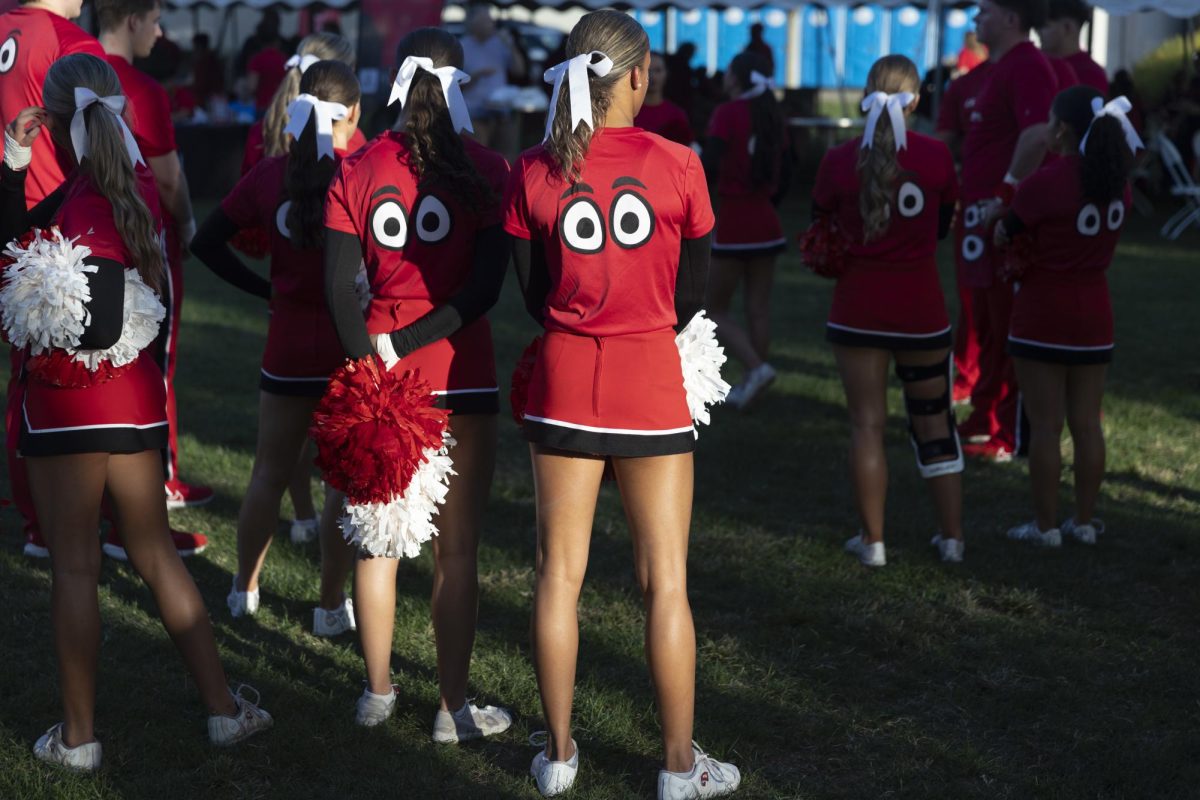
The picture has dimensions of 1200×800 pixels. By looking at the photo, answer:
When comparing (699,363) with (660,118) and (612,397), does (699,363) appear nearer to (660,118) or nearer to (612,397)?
(612,397)

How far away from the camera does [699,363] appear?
3.29 m

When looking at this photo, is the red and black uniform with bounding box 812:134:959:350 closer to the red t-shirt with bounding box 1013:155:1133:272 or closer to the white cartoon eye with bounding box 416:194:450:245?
the red t-shirt with bounding box 1013:155:1133:272

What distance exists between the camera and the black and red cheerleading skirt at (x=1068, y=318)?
508 centimetres

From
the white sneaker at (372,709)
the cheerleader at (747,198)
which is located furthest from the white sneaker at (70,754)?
the cheerleader at (747,198)

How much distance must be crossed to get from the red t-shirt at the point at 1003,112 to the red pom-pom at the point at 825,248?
5.63 ft

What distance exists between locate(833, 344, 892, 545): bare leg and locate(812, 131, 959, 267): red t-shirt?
1.20 ft

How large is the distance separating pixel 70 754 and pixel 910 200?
321 cm

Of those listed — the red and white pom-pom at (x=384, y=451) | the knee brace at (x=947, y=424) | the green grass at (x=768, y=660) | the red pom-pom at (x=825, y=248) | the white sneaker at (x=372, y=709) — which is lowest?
the green grass at (x=768, y=660)

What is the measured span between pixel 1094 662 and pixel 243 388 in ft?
16.9

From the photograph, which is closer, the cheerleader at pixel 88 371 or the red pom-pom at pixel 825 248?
the cheerleader at pixel 88 371

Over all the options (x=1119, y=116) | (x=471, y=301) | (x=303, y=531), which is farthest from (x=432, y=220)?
(x=1119, y=116)

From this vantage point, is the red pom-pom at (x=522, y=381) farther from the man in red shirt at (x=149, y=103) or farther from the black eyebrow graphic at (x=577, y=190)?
the man in red shirt at (x=149, y=103)

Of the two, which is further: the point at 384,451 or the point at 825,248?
the point at 825,248

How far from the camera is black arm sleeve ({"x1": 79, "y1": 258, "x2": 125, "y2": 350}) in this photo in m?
3.21
